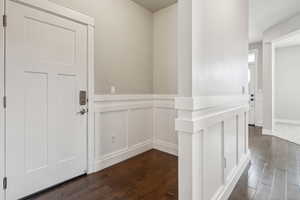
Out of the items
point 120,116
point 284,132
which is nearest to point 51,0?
point 120,116

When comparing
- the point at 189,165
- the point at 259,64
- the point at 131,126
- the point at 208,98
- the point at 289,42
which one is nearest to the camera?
the point at 189,165

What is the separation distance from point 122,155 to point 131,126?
51 centimetres

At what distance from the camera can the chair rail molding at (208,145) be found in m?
1.26

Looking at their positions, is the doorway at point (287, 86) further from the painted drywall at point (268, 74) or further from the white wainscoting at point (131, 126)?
the white wainscoting at point (131, 126)

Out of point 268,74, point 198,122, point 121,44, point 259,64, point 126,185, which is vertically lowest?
point 126,185

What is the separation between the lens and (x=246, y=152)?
110 inches

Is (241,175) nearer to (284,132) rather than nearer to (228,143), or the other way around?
(228,143)

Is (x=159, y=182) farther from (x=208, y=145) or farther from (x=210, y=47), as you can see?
(x=210, y=47)

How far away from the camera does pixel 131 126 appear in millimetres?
3109

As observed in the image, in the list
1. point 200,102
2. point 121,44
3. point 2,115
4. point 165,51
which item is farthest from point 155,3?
point 2,115

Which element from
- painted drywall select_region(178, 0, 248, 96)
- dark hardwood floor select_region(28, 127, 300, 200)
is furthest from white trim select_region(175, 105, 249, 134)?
dark hardwood floor select_region(28, 127, 300, 200)

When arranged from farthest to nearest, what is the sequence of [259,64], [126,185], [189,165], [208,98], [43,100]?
1. [259,64]
2. [126,185]
3. [43,100]
4. [208,98]
5. [189,165]

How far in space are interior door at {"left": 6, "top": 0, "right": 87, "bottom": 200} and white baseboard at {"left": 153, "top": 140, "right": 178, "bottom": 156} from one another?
4.87ft

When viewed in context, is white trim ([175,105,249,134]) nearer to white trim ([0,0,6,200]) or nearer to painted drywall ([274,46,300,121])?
white trim ([0,0,6,200])
